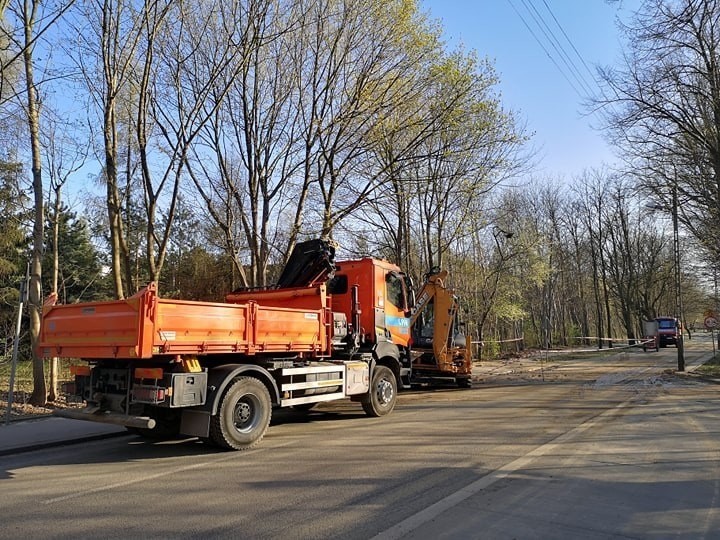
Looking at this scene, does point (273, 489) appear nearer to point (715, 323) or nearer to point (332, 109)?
point (332, 109)

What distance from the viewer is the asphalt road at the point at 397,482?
491 cm

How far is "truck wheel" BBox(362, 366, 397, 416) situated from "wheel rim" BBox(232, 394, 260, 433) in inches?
131

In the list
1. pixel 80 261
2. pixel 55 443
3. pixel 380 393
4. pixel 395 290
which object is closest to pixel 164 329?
pixel 55 443

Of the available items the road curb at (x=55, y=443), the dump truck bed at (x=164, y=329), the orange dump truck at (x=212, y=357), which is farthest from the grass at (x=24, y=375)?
the orange dump truck at (x=212, y=357)

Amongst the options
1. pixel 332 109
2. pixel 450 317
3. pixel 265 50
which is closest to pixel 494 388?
pixel 450 317

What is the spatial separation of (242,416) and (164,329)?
79.4 inches

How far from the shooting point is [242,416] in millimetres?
8594

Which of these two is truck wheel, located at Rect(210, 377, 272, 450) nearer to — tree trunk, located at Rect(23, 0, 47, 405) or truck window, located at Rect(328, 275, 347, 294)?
truck window, located at Rect(328, 275, 347, 294)

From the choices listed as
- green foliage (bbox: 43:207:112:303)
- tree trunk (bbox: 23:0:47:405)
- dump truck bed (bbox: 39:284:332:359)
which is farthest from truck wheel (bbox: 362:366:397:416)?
green foliage (bbox: 43:207:112:303)

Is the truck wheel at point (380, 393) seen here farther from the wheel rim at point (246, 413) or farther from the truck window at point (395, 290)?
the wheel rim at point (246, 413)

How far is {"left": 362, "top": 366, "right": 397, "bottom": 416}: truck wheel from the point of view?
11539mm

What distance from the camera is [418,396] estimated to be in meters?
16.0

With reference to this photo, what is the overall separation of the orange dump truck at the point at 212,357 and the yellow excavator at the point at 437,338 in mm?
6125

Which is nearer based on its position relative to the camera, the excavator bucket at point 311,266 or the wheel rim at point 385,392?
the excavator bucket at point 311,266
